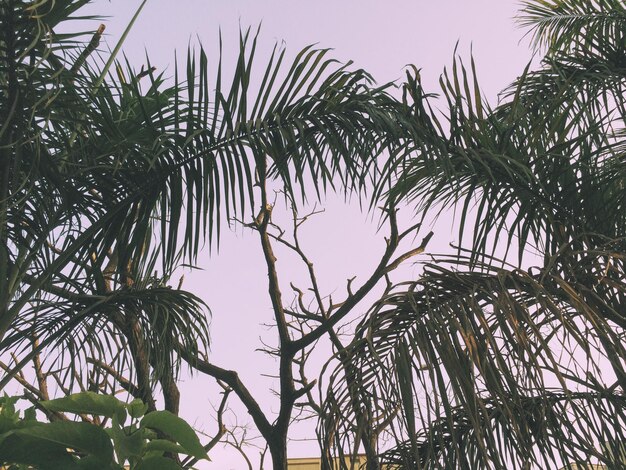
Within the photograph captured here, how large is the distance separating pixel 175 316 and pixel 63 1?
4.41 feet

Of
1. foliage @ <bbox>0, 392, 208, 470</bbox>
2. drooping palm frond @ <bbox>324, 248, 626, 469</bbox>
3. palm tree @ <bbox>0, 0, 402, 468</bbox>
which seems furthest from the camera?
palm tree @ <bbox>0, 0, 402, 468</bbox>

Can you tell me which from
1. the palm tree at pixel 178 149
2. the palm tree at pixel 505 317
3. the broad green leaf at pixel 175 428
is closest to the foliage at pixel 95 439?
the broad green leaf at pixel 175 428

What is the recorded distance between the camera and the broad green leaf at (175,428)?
3.63ft

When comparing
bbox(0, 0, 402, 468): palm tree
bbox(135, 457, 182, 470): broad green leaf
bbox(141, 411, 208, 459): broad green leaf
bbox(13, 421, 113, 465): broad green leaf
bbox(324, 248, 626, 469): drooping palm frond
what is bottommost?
bbox(135, 457, 182, 470): broad green leaf

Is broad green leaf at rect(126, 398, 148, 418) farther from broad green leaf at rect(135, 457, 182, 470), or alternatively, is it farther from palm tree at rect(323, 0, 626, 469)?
palm tree at rect(323, 0, 626, 469)

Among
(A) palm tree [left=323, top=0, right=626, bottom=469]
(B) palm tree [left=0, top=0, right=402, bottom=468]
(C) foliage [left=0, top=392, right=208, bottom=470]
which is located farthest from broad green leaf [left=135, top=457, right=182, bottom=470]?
(B) palm tree [left=0, top=0, right=402, bottom=468]

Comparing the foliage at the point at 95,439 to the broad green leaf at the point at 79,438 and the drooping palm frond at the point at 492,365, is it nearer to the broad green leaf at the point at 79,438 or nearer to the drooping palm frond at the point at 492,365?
the broad green leaf at the point at 79,438

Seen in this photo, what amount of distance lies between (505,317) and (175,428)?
0.67 meters

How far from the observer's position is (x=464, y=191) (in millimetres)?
2203

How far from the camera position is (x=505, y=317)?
4.86ft

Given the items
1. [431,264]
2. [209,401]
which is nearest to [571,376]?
[431,264]

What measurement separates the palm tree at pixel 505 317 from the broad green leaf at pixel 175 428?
1.12ft

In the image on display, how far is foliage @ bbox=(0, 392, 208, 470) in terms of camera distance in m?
1.03

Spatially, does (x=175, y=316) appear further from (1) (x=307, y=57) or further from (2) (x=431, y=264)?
(2) (x=431, y=264)
